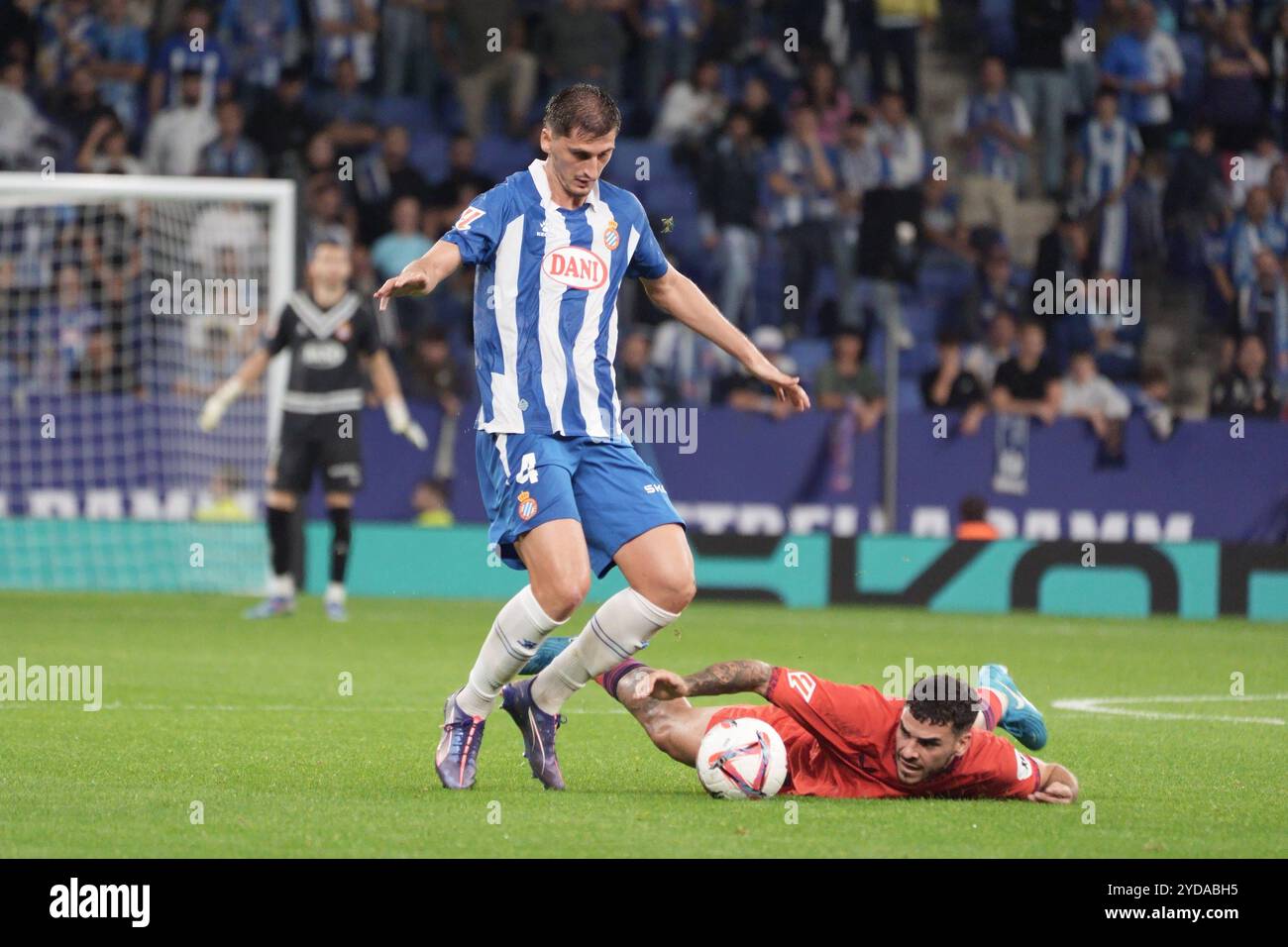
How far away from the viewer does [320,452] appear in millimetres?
14016

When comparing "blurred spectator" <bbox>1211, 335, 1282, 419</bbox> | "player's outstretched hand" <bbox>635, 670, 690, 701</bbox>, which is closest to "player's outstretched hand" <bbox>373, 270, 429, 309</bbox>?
"player's outstretched hand" <bbox>635, 670, 690, 701</bbox>

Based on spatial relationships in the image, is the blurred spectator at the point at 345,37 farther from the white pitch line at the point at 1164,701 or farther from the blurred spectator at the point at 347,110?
the white pitch line at the point at 1164,701

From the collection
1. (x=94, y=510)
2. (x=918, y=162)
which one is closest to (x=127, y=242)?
(x=94, y=510)

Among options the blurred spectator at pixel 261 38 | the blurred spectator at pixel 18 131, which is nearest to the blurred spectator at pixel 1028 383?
the blurred spectator at pixel 261 38

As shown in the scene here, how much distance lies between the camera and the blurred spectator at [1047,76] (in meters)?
20.6

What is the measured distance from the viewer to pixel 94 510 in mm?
16719

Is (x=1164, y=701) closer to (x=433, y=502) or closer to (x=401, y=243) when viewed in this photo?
(x=433, y=502)

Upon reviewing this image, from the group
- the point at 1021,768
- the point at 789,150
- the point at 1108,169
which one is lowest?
the point at 1021,768

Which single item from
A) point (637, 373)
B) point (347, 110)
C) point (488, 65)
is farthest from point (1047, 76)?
Result: point (347, 110)

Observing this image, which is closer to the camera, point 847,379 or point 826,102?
point 847,379

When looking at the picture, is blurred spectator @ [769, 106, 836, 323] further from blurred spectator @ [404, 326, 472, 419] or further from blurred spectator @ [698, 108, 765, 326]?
blurred spectator @ [404, 326, 472, 419]

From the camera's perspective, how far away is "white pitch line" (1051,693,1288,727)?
9391mm

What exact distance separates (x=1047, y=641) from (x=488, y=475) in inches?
288

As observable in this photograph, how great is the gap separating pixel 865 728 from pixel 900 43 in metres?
15.4
